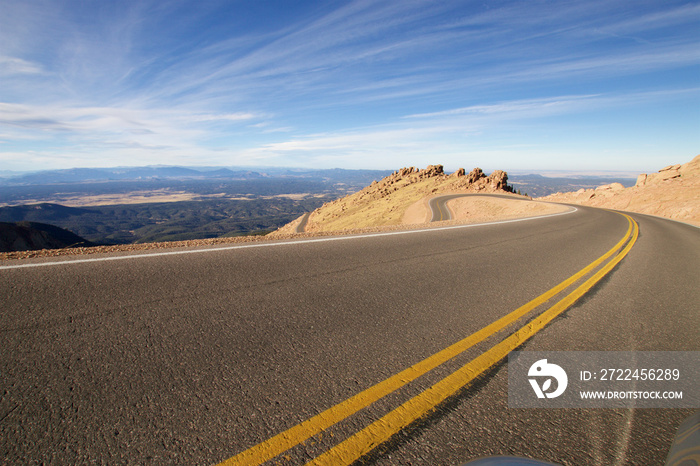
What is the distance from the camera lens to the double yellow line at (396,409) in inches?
72.1

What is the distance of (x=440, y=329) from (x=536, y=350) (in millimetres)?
960

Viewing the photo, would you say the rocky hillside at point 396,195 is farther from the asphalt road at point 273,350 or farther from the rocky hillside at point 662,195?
the asphalt road at point 273,350

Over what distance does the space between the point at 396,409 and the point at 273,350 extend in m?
1.25

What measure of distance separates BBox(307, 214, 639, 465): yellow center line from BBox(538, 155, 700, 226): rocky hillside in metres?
32.9

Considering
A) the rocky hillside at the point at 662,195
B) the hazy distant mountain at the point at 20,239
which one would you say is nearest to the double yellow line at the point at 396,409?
the rocky hillside at the point at 662,195

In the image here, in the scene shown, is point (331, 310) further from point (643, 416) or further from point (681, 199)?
point (681, 199)

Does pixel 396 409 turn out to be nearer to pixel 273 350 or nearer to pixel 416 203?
pixel 273 350

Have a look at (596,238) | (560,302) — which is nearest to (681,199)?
(596,238)

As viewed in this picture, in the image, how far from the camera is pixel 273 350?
2887 mm

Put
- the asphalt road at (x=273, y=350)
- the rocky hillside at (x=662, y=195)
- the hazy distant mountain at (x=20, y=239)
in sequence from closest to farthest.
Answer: the asphalt road at (x=273, y=350) → the rocky hillside at (x=662, y=195) → the hazy distant mountain at (x=20, y=239)

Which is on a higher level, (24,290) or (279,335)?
(24,290)

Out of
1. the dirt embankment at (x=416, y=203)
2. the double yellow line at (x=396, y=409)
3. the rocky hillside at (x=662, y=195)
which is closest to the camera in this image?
the double yellow line at (x=396, y=409)

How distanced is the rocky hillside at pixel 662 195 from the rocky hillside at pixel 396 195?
43.4 ft

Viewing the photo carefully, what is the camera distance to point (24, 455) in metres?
1.73
